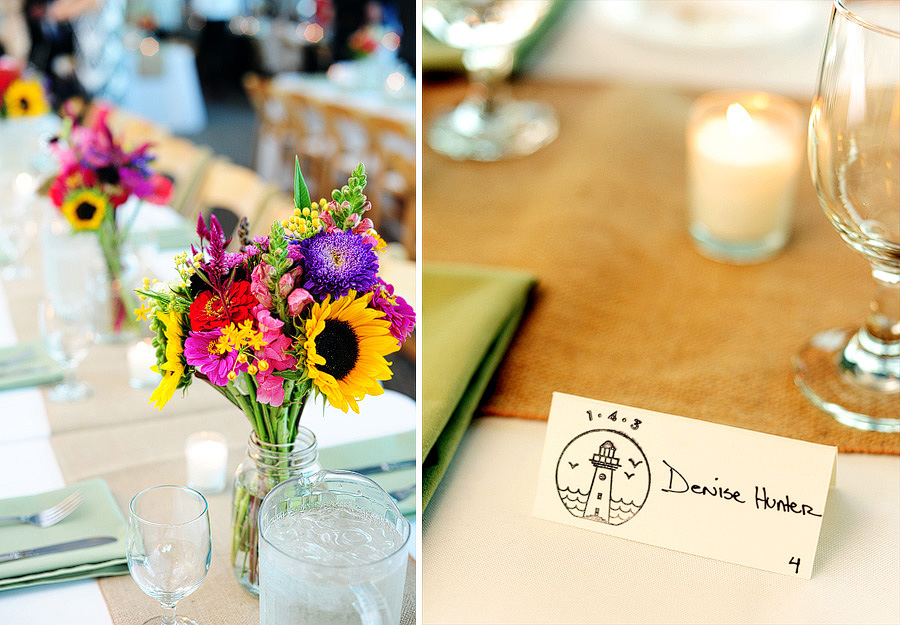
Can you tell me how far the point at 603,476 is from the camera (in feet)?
1.91

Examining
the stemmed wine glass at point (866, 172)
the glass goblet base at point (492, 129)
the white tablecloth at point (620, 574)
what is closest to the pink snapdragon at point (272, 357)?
the white tablecloth at point (620, 574)

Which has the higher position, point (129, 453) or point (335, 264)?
point (335, 264)

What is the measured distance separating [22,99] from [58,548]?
4.55ft

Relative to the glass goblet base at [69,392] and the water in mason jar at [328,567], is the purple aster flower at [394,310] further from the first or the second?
the glass goblet base at [69,392]

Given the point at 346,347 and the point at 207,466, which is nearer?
the point at 346,347

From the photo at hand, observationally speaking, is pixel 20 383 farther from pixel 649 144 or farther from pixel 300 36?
pixel 300 36

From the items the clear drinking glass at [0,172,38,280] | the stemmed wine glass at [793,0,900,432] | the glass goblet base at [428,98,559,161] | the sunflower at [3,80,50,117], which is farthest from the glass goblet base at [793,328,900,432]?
the sunflower at [3,80,50,117]

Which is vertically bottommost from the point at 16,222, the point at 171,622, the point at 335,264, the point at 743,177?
the point at 16,222

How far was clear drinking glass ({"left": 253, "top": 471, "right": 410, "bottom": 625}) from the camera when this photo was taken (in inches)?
18.8

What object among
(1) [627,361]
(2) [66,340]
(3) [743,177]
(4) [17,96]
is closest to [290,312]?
(1) [627,361]

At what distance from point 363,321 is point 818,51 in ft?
3.69

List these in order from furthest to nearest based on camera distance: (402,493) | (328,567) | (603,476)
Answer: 1. (402,493)
2. (603,476)
3. (328,567)

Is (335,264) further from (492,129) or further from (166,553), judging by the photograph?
(492,129)

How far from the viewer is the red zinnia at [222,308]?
1.73 ft
